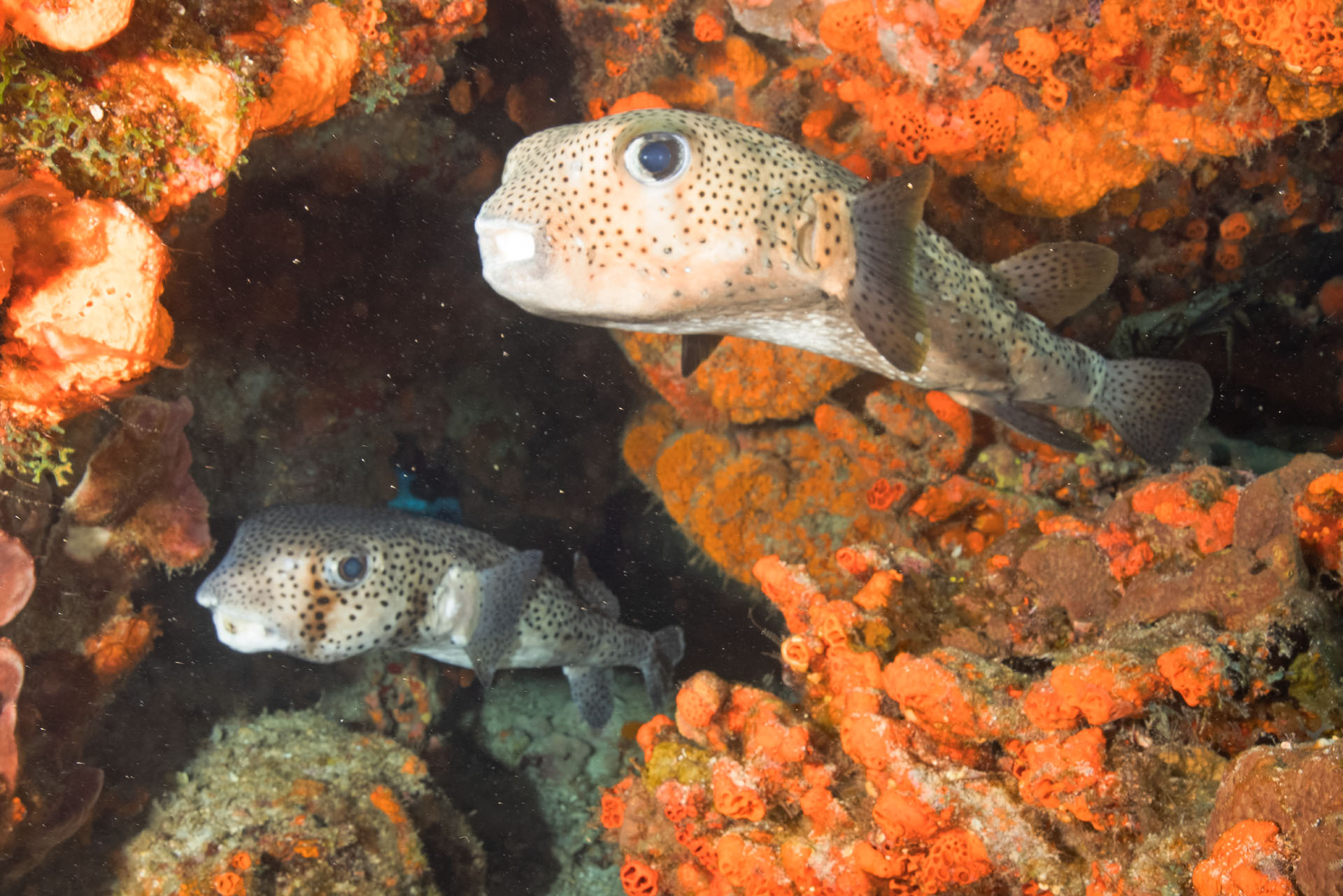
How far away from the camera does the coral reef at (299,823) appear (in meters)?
3.93

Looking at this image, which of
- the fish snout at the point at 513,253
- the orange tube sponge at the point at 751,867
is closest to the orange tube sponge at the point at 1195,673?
the orange tube sponge at the point at 751,867

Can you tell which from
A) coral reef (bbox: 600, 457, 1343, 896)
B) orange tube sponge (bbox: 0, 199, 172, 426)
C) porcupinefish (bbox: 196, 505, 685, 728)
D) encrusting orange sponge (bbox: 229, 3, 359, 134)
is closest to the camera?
coral reef (bbox: 600, 457, 1343, 896)

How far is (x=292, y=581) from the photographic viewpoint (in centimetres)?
405

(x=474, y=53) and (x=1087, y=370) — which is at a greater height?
(x=474, y=53)

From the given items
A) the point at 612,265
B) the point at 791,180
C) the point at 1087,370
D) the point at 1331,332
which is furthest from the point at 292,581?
the point at 1331,332

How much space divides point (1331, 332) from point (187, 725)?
9.64 metres

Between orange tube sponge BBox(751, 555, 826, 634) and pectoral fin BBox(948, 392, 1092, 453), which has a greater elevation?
pectoral fin BBox(948, 392, 1092, 453)

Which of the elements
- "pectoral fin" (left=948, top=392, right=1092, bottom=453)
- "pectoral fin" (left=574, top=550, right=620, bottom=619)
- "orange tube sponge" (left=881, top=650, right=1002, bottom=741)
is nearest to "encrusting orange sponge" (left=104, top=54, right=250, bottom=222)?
"orange tube sponge" (left=881, top=650, right=1002, bottom=741)

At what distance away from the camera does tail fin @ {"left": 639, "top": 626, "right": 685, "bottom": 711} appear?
6215mm

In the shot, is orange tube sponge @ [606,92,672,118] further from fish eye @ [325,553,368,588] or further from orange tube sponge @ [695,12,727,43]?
fish eye @ [325,553,368,588]

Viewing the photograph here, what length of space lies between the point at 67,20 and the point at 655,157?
190cm

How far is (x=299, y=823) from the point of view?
418cm

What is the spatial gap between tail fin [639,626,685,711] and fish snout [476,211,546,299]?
4.48 metres

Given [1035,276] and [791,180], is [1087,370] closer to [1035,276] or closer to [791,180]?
[1035,276]
